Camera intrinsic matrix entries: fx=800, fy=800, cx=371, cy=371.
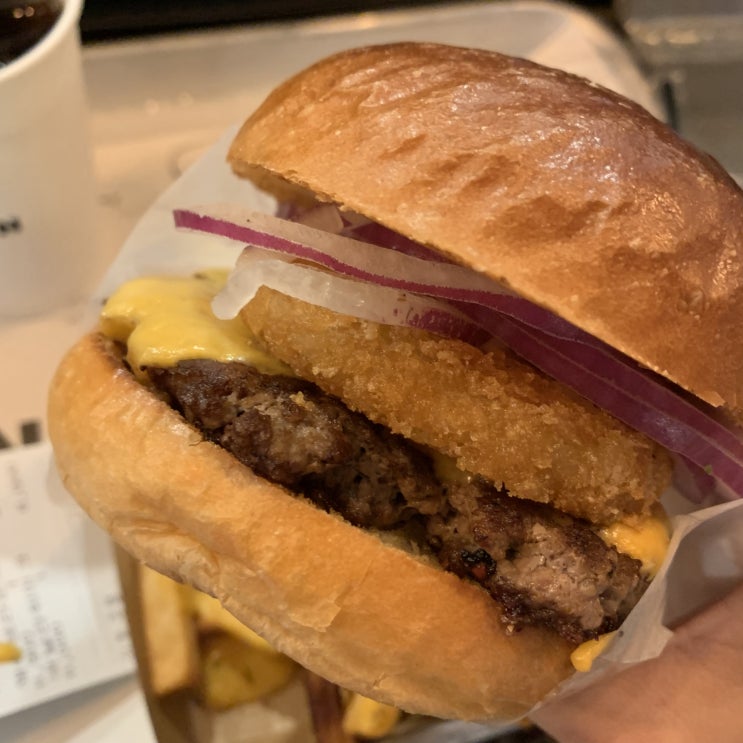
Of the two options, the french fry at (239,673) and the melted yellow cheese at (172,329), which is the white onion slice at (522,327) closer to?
the melted yellow cheese at (172,329)

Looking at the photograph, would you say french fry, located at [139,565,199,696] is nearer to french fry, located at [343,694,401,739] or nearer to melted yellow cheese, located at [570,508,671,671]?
french fry, located at [343,694,401,739]

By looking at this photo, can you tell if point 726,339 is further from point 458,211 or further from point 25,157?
point 25,157

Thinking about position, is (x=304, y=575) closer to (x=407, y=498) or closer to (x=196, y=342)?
(x=407, y=498)

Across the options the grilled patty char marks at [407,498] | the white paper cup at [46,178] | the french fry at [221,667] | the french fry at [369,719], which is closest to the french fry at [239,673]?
the french fry at [221,667]

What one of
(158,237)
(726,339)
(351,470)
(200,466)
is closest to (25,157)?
(158,237)

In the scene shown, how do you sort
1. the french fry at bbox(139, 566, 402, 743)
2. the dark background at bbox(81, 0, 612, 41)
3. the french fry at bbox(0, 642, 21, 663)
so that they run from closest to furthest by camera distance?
the french fry at bbox(0, 642, 21, 663) < the french fry at bbox(139, 566, 402, 743) < the dark background at bbox(81, 0, 612, 41)

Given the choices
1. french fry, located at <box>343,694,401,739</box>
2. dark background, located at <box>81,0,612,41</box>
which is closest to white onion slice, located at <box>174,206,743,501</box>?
french fry, located at <box>343,694,401,739</box>

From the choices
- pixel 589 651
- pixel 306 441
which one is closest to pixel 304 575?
pixel 306 441
